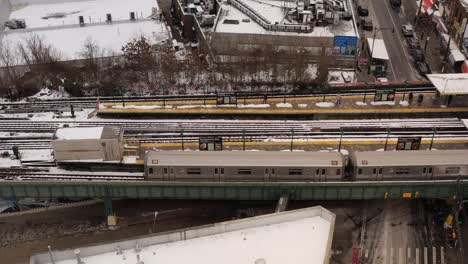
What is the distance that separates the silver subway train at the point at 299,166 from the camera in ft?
167

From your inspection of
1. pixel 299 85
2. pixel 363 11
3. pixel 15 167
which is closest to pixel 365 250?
pixel 299 85

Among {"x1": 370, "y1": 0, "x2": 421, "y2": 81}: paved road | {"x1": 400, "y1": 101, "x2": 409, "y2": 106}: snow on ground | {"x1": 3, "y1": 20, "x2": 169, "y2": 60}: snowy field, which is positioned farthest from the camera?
{"x1": 3, "y1": 20, "x2": 169, "y2": 60}: snowy field

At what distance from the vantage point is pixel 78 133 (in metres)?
54.9

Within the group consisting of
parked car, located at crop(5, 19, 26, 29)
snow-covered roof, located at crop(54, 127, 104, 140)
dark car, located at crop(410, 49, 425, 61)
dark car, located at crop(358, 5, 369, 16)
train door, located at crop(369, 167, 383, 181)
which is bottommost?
train door, located at crop(369, 167, 383, 181)

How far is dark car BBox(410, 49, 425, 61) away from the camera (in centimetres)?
8238

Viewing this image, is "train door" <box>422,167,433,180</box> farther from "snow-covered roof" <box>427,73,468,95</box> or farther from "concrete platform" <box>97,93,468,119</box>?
"snow-covered roof" <box>427,73,468,95</box>

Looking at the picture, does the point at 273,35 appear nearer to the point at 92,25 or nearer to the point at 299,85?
the point at 299,85

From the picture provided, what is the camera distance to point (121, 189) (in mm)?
50938

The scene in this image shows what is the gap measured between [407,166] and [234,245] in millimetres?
19468

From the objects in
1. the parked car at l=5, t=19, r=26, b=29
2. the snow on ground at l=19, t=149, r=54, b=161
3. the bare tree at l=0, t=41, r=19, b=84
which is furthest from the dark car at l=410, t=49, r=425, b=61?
the parked car at l=5, t=19, r=26, b=29

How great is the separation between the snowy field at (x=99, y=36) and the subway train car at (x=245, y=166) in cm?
3547

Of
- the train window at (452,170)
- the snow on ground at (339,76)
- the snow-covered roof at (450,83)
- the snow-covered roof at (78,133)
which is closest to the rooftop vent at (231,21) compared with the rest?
the snow on ground at (339,76)

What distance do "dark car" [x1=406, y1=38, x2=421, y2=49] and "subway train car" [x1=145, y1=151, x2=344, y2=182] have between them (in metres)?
41.5

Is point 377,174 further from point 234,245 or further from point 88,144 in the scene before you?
point 88,144
